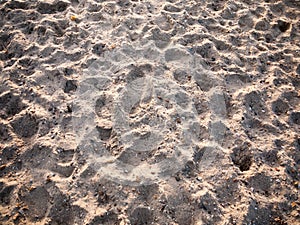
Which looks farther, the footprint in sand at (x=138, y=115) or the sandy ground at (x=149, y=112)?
the footprint in sand at (x=138, y=115)

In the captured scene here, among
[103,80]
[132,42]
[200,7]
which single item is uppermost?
[200,7]

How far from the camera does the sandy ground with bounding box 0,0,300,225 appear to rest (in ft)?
8.32

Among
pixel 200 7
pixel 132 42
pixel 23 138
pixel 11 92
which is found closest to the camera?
pixel 23 138

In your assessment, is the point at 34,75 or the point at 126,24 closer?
the point at 34,75

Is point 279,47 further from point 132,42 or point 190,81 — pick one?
point 132,42

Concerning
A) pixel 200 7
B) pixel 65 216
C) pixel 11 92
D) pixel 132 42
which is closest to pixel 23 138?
pixel 11 92

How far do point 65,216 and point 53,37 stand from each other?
2084 millimetres

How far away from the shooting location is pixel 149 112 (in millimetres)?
3000

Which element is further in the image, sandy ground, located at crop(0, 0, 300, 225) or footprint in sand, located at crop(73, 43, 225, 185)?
footprint in sand, located at crop(73, 43, 225, 185)

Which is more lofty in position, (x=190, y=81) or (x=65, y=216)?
(x=190, y=81)

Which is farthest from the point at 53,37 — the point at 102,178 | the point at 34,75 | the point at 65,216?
the point at 65,216

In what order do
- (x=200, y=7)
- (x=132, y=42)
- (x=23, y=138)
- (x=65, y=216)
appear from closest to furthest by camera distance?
(x=65, y=216) < (x=23, y=138) < (x=132, y=42) < (x=200, y=7)

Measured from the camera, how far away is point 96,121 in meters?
2.93

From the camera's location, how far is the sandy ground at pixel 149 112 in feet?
8.32
